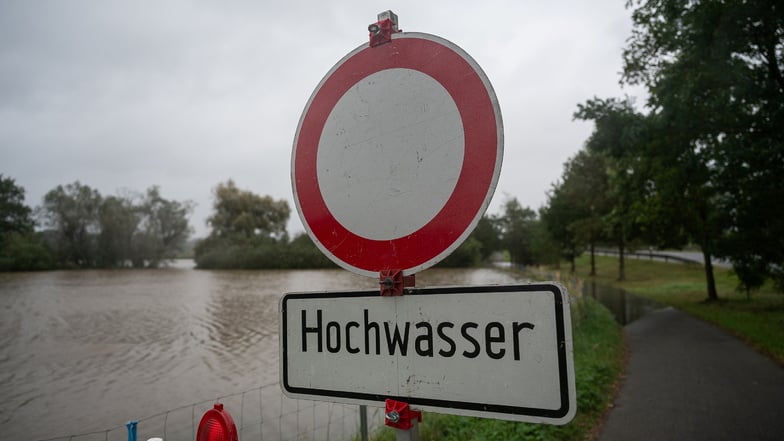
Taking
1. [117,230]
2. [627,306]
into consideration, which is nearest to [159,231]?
[117,230]

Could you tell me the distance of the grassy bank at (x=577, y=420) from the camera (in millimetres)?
4617

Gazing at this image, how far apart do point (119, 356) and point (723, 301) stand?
20270 millimetres

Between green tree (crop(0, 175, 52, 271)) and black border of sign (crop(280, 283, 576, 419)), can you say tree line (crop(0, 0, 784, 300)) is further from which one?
green tree (crop(0, 175, 52, 271))

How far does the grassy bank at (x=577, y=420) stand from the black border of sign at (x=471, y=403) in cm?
342

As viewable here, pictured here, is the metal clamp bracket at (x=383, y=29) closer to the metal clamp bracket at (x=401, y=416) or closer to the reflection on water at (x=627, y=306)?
the metal clamp bracket at (x=401, y=416)

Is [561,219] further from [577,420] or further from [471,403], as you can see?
[471,403]

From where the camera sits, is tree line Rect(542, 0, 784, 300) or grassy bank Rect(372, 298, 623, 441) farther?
tree line Rect(542, 0, 784, 300)

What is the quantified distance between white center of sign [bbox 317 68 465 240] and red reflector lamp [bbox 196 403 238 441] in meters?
0.73

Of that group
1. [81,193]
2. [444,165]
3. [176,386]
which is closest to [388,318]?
[444,165]

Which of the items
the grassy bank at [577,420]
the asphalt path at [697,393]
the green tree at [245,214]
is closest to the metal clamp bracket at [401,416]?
the grassy bank at [577,420]

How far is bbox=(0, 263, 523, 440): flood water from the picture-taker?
25.0 feet

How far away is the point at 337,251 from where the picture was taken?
153 centimetres

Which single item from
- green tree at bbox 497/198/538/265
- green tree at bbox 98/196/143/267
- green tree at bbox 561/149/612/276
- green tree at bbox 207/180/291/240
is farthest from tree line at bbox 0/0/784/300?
green tree at bbox 207/180/291/240

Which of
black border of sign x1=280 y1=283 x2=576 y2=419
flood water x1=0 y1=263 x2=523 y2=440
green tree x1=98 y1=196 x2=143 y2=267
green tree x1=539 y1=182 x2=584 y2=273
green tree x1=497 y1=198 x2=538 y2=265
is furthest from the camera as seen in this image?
green tree x1=497 y1=198 x2=538 y2=265
